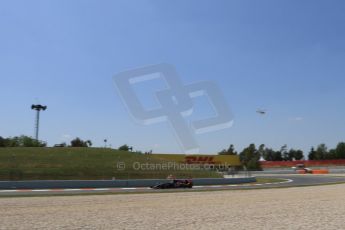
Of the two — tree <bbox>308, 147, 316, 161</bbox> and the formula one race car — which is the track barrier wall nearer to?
the formula one race car

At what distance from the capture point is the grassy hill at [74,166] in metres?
45.8

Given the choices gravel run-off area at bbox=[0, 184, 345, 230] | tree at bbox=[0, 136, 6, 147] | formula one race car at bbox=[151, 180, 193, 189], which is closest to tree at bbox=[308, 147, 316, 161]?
tree at bbox=[0, 136, 6, 147]

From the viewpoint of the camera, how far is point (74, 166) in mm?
50438

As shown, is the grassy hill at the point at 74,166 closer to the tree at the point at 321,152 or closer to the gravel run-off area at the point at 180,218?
the gravel run-off area at the point at 180,218

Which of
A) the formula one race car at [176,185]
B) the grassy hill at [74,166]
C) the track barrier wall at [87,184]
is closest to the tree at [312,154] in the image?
the grassy hill at [74,166]

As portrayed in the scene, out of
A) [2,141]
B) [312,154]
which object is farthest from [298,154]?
[2,141]

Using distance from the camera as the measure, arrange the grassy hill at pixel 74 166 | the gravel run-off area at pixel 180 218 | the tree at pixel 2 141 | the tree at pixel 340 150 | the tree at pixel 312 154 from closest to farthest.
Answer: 1. the gravel run-off area at pixel 180 218
2. the grassy hill at pixel 74 166
3. the tree at pixel 2 141
4. the tree at pixel 340 150
5. the tree at pixel 312 154

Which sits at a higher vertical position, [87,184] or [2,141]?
[2,141]

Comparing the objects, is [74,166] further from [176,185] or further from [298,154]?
[298,154]

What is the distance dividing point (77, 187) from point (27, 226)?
26357 millimetres

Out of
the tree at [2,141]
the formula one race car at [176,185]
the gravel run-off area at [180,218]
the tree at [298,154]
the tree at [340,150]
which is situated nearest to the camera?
the gravel run-off area at [180,218]

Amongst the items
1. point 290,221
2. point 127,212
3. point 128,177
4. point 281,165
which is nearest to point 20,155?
point 128,177

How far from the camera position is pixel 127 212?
58.5 ft

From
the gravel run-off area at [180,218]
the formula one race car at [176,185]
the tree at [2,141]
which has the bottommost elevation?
the gravel run-off area at [180,218]
